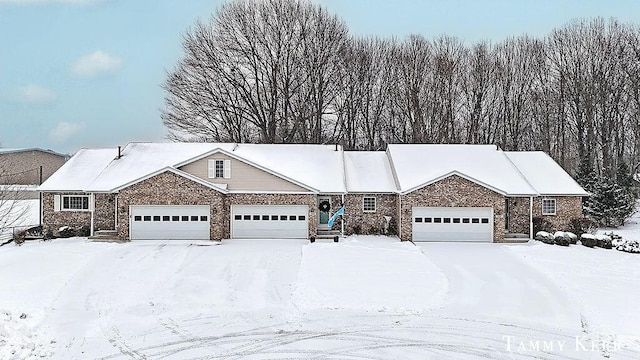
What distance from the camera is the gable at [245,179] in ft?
78.8

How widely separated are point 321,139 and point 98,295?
27298 millimetres

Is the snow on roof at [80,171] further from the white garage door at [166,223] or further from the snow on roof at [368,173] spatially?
the snow on roof at [368,173]

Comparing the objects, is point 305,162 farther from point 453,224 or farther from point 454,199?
point 453,224

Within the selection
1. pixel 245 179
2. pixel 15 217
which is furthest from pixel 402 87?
pixel 15 217

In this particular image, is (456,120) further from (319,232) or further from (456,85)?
(319,232)

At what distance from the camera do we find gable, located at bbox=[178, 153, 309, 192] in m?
24.0

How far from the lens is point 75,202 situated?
25.0 m

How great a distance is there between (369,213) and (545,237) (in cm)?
833

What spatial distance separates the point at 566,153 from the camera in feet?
136

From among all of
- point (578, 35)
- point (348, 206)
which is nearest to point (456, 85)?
point (578, 35)

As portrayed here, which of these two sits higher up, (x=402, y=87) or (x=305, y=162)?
(x=402, y=87)

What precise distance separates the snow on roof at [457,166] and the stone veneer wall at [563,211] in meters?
1.07

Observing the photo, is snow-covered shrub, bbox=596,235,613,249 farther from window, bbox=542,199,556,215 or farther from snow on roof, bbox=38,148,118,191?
snow on roof, bbox=38,148,118,191

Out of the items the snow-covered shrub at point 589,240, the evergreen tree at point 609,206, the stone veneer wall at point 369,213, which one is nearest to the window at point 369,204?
the stone veneer wall at point 369,213
